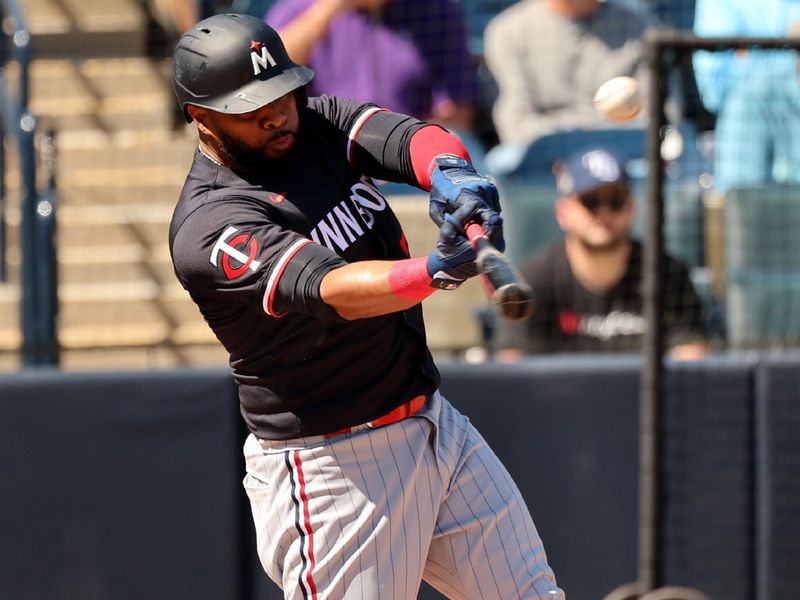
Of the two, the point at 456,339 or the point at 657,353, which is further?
the point at 456,339

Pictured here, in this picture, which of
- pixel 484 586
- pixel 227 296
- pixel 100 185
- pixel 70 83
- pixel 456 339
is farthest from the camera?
pixel 70 83

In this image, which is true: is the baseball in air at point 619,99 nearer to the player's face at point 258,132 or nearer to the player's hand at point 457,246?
the player's face at point 258,132

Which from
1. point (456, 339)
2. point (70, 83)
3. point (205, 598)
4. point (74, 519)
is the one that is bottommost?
point (205, 598)

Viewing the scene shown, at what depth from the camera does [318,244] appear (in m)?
2.85

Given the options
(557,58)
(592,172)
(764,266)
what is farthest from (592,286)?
(557,58)

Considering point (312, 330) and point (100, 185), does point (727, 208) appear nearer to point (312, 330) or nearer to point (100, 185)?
point (312, 330)

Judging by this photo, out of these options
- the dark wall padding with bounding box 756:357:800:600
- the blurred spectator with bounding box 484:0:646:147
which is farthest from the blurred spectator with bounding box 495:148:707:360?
the blurred spectator with bounding box 484:0:646:147

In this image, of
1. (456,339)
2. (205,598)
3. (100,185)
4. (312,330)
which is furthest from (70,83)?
(312,330)

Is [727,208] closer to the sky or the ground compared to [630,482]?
closer to the sky

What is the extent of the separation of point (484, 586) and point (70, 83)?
4.73 m

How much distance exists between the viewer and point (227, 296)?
2.94 m

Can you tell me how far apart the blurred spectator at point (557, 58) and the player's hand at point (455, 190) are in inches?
123

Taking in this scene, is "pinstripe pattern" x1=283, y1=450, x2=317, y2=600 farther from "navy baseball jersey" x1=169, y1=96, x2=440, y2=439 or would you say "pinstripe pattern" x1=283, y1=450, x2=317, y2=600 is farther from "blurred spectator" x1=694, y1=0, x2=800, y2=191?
"blurred spectator" x1=694, y1=0, x2=800, y2=191

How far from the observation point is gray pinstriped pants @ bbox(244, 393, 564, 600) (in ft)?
10.3
